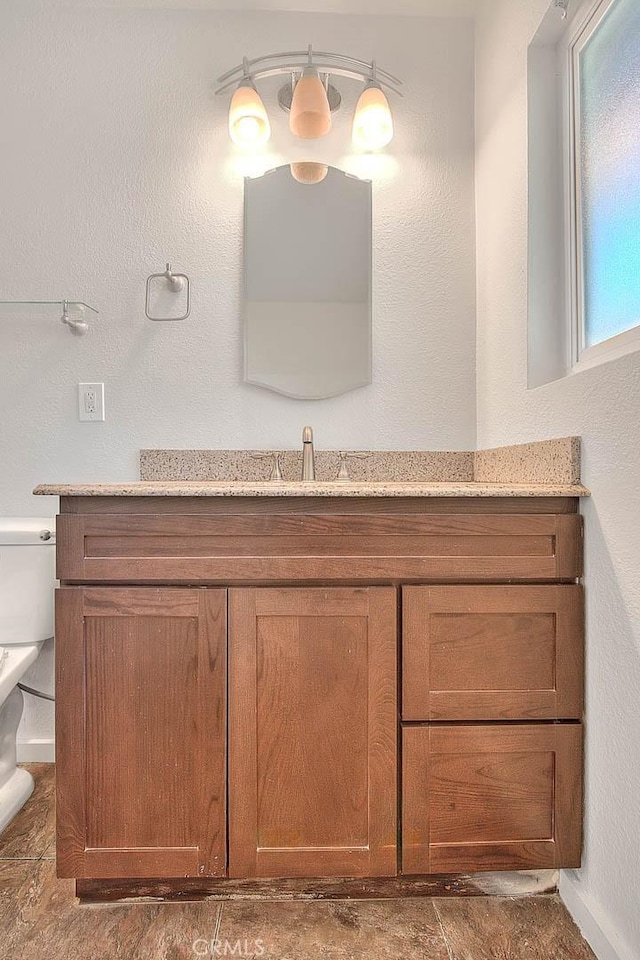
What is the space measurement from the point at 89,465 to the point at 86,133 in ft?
3.27

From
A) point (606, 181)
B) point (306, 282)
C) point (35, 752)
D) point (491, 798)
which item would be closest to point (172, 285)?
point (306, 282)

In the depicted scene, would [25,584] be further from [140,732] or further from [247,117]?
[247,117]

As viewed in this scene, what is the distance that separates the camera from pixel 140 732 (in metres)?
1.24

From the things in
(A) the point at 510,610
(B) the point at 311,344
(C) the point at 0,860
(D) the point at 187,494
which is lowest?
(C) the point at 0,860

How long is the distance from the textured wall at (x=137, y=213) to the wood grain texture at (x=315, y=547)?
26.9 inches

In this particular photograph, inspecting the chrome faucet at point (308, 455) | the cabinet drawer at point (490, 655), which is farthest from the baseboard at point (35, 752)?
the cabinet drawer at point (490, 655)

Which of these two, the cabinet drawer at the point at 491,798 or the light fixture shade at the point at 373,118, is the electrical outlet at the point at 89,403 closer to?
the light fixture shade at the point at 373,118

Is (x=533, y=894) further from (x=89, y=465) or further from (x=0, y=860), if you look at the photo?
(x=89, y=465)

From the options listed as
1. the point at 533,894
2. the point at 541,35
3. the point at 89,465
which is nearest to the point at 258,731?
the point at 533,894

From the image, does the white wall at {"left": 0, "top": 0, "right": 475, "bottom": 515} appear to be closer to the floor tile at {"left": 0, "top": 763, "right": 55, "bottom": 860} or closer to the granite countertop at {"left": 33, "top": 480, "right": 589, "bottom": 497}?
the granite countertop at {"left": 33, "top": 480, "right": 589, "bottom": 497}

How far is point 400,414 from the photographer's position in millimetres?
1947

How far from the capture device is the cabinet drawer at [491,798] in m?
1.26

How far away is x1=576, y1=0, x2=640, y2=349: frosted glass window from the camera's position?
126cm

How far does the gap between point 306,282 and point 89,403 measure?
2.45ft
